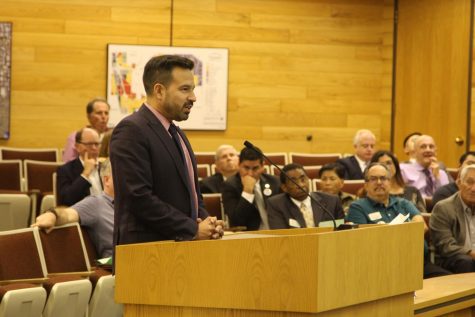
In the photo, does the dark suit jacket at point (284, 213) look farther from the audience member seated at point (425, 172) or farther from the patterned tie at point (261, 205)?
the audience member seated at point (425, 172)

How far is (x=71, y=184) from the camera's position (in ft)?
21.3

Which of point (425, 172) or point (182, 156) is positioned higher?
point (182, 156)

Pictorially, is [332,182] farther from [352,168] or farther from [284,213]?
[352,168]

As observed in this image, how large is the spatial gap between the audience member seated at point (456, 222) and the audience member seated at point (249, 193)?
1.26m

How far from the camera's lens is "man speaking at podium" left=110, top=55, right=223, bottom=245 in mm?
3102

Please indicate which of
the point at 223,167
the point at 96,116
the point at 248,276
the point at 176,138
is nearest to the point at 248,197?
the point at 223,167

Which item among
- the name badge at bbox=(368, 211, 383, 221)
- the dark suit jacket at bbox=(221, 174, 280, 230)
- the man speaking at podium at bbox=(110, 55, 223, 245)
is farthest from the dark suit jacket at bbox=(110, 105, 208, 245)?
the dark suit jacket at bbox=(221, 174, 280, 230)

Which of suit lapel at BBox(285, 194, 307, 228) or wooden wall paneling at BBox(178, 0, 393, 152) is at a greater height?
wooden wall paneling at BBox(178, 0, 393, 152)

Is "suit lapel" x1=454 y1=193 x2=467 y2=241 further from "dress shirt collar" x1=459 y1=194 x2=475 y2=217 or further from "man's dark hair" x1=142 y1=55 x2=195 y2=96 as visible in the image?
"man's dark hair" x1=142 y1=55 x2=195 y2=96

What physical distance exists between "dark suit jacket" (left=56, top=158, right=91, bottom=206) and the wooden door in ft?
16.0

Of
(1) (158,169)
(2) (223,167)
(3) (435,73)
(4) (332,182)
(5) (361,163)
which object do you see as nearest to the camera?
(1) (158,169)

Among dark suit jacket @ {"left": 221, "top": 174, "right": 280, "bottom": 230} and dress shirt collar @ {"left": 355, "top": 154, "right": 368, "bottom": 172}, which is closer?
dark suit jacket @ {"left": 221, "top": 174, "right": 280, "bottom": 230}

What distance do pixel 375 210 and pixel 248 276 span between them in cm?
332

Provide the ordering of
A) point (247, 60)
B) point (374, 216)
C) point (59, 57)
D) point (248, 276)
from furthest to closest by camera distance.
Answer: point (247, 60) → point (59, 57) → point (374, 216) → point (248, 276)
